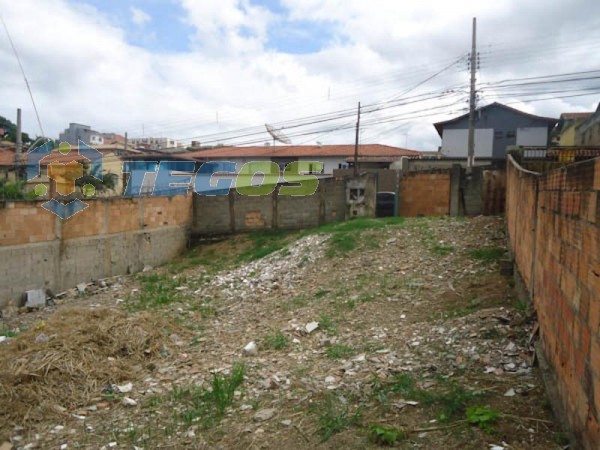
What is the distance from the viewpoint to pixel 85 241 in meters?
11.3

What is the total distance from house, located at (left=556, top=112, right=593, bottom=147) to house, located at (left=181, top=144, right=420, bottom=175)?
8.78 meters

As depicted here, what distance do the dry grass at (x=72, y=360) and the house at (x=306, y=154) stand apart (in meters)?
22.7

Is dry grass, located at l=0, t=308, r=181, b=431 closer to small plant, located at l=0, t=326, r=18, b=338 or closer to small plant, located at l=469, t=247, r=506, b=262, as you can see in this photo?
small plant, located at l=0, t=326, r=18, b=338

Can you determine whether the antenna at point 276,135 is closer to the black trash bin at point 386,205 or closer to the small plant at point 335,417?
the black trash bin at point 386,205

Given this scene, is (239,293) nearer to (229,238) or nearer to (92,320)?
(92,320)

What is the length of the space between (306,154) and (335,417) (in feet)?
87.9

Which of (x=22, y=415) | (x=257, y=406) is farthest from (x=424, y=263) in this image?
(x=22, y=415)

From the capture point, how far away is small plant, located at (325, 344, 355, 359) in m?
5.16

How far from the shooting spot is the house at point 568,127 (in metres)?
24.9

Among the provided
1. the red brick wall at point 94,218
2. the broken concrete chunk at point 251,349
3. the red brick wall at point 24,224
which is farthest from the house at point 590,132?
the red brick wall at point 24,224

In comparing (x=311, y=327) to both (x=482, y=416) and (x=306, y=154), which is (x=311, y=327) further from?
(x=306, y=154)

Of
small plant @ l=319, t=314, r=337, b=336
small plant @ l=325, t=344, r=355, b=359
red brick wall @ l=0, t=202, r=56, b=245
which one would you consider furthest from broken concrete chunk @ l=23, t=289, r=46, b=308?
small plant @ l=325, t=344, r=355, b=359

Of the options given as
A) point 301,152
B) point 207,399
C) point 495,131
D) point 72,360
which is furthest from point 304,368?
point 495,131

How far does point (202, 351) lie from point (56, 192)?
683 cm
